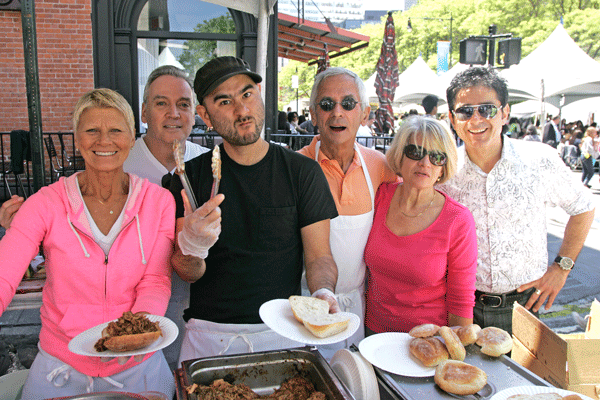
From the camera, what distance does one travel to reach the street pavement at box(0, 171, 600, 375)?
3235 millimetres

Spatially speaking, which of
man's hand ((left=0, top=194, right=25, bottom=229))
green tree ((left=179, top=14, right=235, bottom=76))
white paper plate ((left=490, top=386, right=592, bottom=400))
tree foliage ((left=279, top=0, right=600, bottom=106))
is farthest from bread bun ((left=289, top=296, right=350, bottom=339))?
tree foliage ((left=279, top=0, right=600, bottom=106))

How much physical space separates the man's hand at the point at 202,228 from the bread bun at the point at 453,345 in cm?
90

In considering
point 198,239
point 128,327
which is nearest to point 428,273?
point 198,239

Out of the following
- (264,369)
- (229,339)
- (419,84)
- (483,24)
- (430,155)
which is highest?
(483,24)

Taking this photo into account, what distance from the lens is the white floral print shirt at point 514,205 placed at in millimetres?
2357

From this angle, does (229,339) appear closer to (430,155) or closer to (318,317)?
(318,317)

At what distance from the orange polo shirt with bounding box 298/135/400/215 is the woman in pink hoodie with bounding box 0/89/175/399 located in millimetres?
958

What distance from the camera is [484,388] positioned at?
52.7 inches

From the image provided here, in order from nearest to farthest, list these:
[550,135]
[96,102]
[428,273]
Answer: [96,102], [428,273], [550,135]

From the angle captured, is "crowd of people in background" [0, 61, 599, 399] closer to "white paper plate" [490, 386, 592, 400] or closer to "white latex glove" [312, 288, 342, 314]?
"white latex glove" [312, 288, 342, 314]

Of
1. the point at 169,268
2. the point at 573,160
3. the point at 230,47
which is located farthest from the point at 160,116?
the point at 573,160

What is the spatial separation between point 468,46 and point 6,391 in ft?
33.5

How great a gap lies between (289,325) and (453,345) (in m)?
0.57

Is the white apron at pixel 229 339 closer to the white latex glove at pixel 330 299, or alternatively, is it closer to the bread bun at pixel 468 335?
the white latex glove at pixel 330 299
